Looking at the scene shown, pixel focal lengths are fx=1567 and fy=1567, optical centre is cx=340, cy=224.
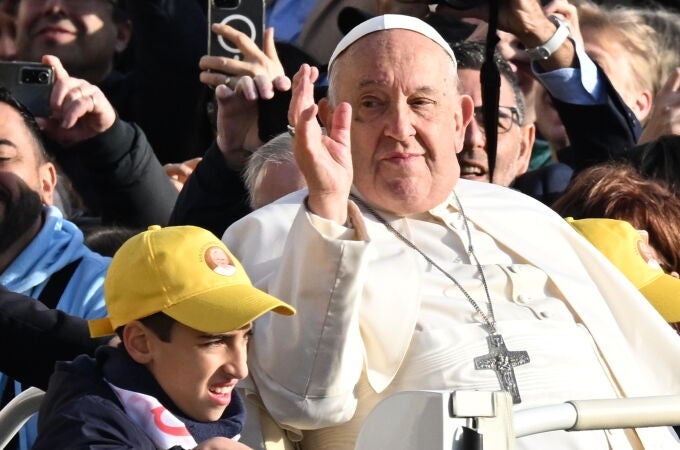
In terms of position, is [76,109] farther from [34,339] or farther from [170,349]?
[170,349]

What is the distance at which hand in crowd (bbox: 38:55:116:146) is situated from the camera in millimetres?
5031

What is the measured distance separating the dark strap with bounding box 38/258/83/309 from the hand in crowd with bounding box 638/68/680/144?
251cm

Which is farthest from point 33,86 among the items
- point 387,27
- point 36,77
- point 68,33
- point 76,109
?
point 387,27

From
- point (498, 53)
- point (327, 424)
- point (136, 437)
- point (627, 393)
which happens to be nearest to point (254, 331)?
point (327, 424)

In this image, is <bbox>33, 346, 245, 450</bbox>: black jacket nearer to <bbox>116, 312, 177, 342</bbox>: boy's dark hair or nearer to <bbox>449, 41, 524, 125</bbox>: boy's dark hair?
<bbox>116, 312, 177, 342</bbox>: boy's dark hair

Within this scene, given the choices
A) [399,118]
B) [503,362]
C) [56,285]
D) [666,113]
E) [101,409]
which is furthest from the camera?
[666,113]

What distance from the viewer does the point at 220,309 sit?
11.4 ft

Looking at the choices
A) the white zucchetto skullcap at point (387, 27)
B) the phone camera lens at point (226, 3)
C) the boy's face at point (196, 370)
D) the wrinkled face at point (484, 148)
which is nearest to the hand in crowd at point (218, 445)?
the boy's face at point (196, 370)

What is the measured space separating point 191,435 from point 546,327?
1.13 m

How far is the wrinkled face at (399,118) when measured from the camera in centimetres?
433

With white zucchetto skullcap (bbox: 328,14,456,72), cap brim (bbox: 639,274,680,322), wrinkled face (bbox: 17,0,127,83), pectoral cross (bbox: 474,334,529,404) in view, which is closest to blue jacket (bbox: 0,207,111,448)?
white zucchetto skullcap (bbox: 328,14,456,72)

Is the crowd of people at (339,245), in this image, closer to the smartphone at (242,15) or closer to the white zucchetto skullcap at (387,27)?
the white zucchetto skullcap at (387,27)

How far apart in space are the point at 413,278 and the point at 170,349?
0.88 metres

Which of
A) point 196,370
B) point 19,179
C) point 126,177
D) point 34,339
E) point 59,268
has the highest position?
point 196,370
